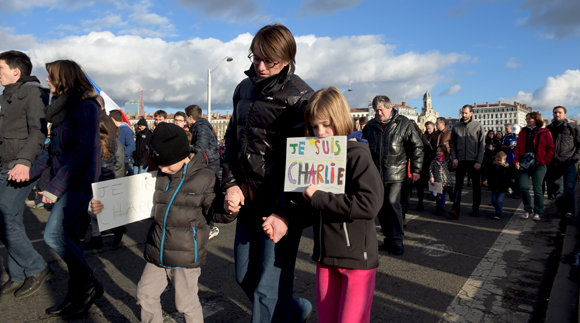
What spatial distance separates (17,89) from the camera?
3.59 meters

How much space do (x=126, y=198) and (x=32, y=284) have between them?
1.83 m

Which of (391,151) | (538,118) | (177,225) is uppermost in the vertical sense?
(538,118)

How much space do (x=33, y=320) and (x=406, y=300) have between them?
9.76 ft

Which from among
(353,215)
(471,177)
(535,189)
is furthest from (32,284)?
(535,189)

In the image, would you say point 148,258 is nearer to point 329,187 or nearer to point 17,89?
point 329,187

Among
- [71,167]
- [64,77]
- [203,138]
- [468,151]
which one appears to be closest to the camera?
[71,167]

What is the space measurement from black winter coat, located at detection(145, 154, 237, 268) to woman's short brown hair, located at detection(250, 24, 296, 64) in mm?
856

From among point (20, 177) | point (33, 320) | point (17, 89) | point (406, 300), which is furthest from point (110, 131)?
point (406, 300)

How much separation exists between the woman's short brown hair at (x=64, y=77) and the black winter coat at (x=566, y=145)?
7.44m

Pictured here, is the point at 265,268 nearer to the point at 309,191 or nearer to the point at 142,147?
the point at 309,191

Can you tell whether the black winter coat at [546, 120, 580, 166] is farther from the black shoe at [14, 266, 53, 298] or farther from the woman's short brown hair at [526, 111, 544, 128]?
the black shoe at [14, 266, 53, 298]

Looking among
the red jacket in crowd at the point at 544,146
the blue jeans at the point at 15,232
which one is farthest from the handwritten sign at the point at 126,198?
the red jacket in crowd at the point at 544,146

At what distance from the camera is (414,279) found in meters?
4.02

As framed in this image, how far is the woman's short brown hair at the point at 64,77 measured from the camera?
3.23 metres
